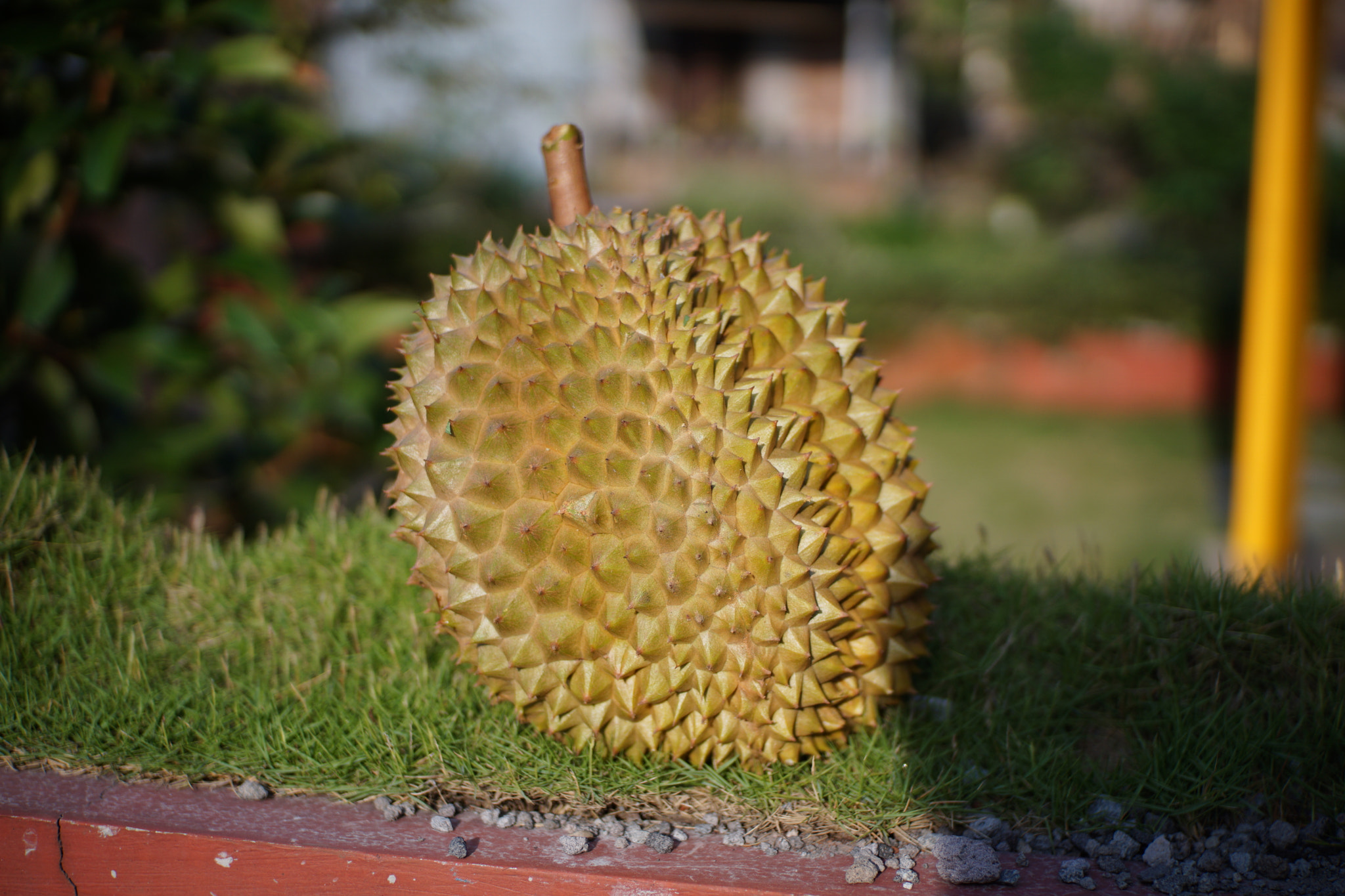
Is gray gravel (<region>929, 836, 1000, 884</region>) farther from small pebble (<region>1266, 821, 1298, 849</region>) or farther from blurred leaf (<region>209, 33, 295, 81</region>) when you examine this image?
blurred leaf (<region>209, 33, 295, 81</region>)

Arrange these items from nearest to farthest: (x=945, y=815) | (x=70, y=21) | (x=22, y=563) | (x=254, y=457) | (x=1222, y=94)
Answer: (x=945, y=815) < (x=22, y=563) < (x=70, y=21) < (x=254, y=457) < (x=1222, y=94)

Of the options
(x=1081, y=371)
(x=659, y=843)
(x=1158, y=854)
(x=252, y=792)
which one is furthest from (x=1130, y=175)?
(x=252, y=792)

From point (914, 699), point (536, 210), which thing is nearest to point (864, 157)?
point (536, 210)

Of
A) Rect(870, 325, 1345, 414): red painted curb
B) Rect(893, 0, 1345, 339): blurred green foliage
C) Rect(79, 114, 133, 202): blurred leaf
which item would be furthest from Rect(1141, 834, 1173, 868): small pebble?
Rect(893, 0, 1345, 339): blurred green foliage

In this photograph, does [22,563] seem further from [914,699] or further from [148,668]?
[914,699]

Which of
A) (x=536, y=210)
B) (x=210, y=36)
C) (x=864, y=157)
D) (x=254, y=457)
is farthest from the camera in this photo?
(x=864, y=157)

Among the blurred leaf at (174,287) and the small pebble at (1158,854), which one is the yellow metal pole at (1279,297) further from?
the blurred leaf at (174,287)

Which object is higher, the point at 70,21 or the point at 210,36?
the point at 210,36

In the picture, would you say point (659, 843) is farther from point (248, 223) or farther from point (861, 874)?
point (248, 223)
